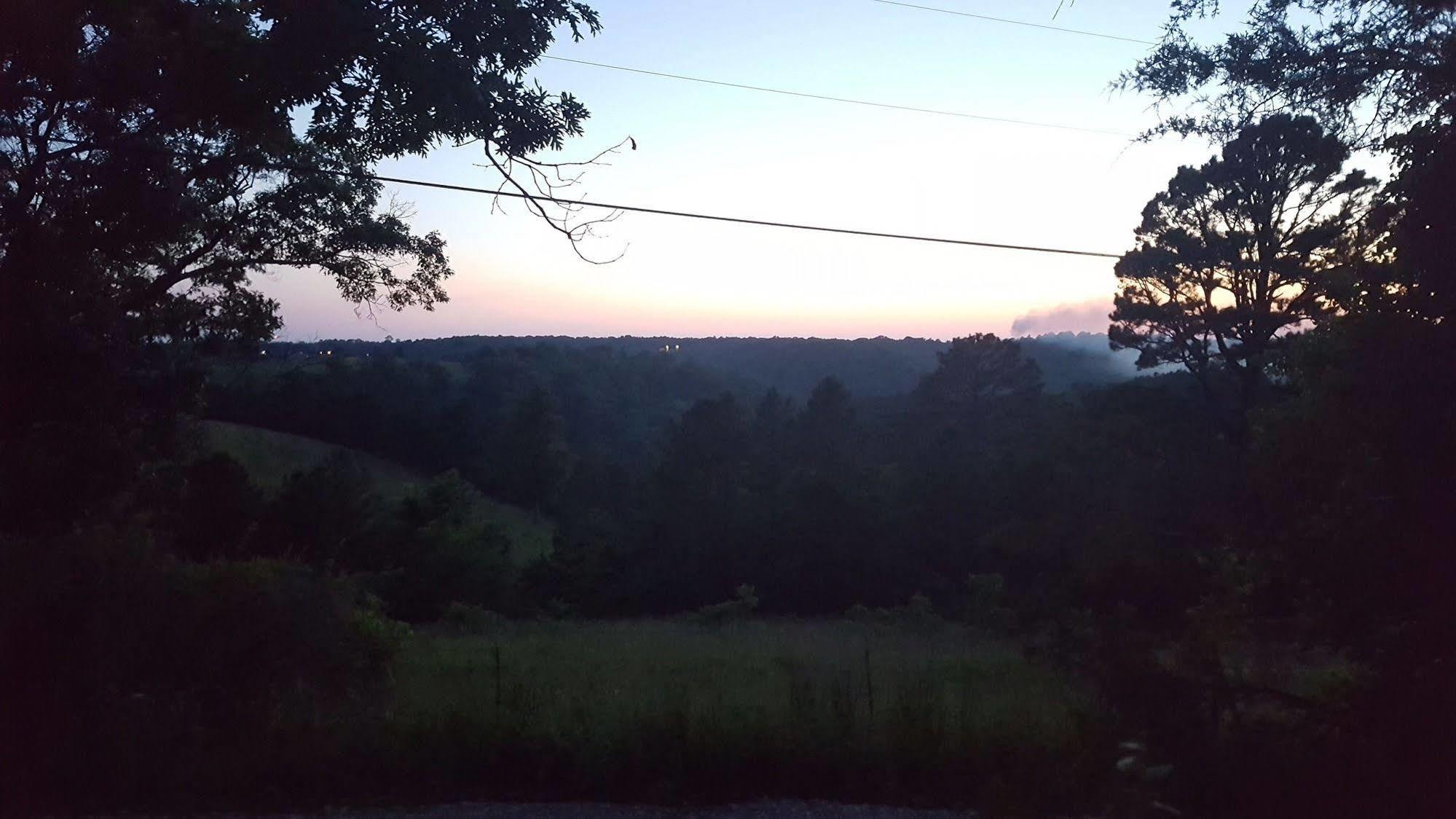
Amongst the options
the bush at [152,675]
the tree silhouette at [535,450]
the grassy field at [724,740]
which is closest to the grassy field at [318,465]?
the tree silhouette at [535,450]

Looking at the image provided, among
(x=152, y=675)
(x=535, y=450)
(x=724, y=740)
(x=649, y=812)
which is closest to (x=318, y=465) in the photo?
(x=152, y=675)

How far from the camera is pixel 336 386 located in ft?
201

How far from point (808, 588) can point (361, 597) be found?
2413 cm

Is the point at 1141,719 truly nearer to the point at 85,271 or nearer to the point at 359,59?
the point at 359,59

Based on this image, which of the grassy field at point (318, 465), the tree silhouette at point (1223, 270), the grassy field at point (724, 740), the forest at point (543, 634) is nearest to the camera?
the forest at point (543, 634)

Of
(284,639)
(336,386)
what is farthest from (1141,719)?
(336,386)

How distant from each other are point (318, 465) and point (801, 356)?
43.5 meters

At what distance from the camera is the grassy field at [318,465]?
36431 millimetres

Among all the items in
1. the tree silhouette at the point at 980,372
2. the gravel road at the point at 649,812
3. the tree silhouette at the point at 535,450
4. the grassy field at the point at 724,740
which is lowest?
the tree silhouette at the point at 535,450

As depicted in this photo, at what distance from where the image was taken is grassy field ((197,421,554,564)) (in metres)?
36.4

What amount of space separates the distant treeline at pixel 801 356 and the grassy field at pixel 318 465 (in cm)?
507

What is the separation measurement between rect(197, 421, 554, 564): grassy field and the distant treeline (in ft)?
16.6

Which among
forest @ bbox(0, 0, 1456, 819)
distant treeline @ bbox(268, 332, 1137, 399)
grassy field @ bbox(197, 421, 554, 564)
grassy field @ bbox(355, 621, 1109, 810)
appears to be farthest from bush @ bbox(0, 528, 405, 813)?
distant treeline @ bbox(268, 332, 1137, 399)

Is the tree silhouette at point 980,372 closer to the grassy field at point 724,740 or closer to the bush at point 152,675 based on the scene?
the grassy field at point 724,740
